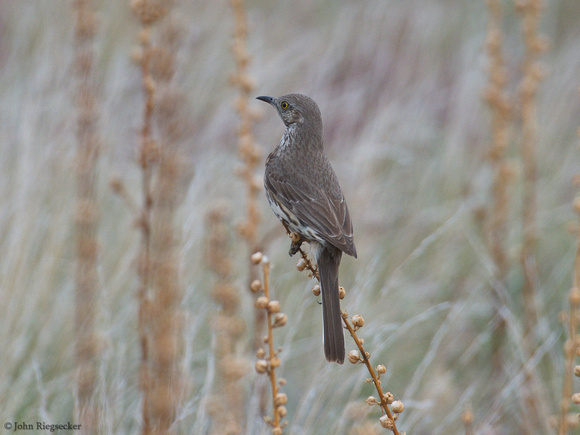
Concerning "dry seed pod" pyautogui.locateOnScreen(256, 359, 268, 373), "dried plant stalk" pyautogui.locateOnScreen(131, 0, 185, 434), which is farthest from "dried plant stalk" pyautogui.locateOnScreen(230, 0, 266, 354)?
"dry seed pod" pyautogui.locateOnScreen(256, 359, 268, 373)

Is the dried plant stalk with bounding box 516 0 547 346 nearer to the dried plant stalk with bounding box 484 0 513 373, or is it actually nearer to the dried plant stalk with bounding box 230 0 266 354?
the dried plant stalk with bounding box 484 0 513 373

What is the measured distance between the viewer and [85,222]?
6.89ft

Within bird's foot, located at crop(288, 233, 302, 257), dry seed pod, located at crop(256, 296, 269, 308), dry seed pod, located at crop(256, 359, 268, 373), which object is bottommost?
dry seed pod, located at crop(256, 359, 268, 373)

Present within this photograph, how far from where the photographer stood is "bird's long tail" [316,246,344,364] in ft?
9.25

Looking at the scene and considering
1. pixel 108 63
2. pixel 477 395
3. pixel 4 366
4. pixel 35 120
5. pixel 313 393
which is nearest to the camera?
pixel 313 393

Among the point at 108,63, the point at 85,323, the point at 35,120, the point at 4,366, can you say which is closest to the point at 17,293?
the point at 4,366

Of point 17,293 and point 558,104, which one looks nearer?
point 17,293

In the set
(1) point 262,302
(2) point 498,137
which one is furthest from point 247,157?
(2) point 498,137

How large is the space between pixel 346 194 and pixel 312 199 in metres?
2.82

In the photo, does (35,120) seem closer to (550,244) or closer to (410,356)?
(410,356)

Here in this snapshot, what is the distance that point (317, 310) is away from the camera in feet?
17.1

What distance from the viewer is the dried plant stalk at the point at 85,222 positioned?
6.57 feet

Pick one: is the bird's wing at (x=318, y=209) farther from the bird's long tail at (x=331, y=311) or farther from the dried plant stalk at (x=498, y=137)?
the dried plant stalk at (x=498, y=137)

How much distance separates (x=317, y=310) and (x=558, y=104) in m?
4.23
